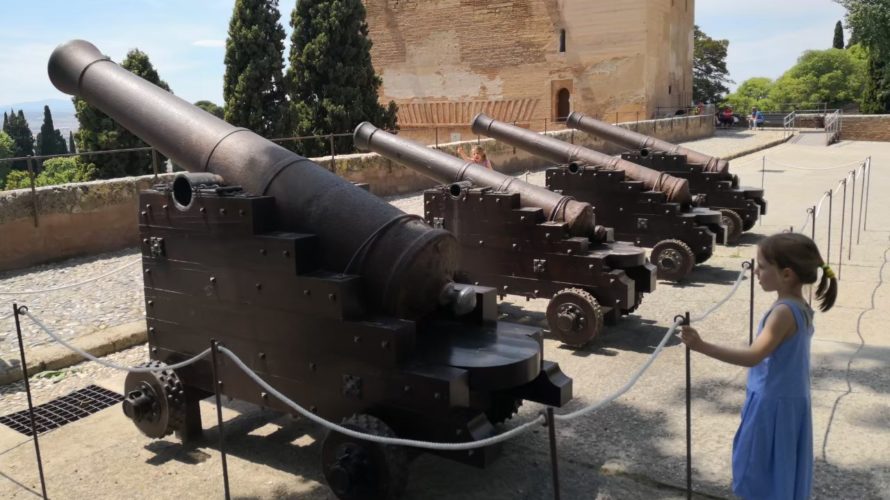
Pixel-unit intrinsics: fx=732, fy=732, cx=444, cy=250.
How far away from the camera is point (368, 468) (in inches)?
105

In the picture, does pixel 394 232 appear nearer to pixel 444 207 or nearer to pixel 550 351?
pixel 550 351

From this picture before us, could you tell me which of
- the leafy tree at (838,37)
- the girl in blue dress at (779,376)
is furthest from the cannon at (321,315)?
the leafy tree at (838,37)

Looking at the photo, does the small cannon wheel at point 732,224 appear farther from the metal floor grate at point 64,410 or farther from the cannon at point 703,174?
the metal floor grate at point 64,410

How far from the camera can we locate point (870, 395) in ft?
12.4

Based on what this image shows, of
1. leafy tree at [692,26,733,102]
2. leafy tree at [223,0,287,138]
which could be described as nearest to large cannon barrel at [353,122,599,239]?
leafy tree at [223,0,287,138]

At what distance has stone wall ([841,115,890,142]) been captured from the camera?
24875mm

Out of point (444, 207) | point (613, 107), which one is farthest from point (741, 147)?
point (444, 207)

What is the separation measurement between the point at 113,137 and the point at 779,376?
1655cm

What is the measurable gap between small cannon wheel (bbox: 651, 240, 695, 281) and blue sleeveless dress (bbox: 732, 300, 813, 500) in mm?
4258

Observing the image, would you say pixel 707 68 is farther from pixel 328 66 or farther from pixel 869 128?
pixel 328 66

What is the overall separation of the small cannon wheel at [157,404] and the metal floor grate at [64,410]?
622 mm

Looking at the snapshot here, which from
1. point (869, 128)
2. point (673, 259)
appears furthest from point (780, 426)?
point (869, 128)

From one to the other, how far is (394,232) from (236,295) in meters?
0.74

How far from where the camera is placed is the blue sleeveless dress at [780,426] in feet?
7.30
